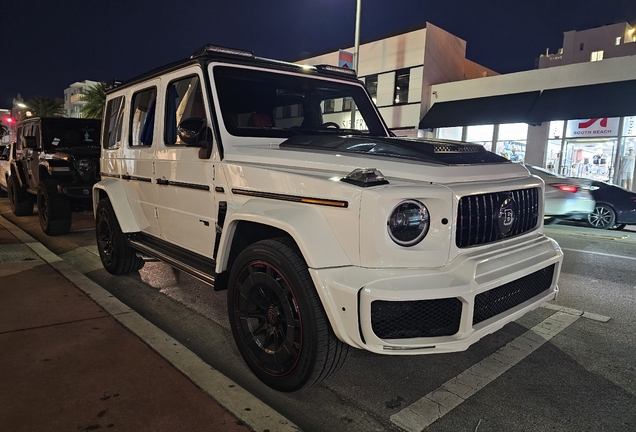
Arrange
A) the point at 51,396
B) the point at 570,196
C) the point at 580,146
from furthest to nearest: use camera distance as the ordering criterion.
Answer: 1. the point at 580,146
2. the point at 570,196
3. the point at 51,396

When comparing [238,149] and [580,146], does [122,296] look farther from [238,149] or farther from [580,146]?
[580,146]

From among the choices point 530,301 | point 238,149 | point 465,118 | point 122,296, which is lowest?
point 122,296

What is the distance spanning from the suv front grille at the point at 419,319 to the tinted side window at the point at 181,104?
2.14m

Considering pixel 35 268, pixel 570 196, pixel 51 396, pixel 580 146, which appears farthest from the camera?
pixel 580 146

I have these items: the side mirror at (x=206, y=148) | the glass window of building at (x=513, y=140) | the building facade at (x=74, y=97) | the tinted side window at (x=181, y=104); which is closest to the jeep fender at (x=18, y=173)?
the tinted side window at (x=181, y=104)

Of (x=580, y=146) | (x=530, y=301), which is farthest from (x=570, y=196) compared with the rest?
(x=580, y=146)

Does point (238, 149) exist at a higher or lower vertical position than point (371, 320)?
higher

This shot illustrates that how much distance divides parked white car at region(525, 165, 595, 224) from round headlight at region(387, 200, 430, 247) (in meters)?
7.35

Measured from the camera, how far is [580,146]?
15.9 metres

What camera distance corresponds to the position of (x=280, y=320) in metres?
2.62

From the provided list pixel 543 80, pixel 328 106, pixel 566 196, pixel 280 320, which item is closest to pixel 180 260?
pixel 280 320

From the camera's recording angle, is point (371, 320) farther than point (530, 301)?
No

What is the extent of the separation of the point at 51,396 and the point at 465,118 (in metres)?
17.4

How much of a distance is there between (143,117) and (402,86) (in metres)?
17.0
